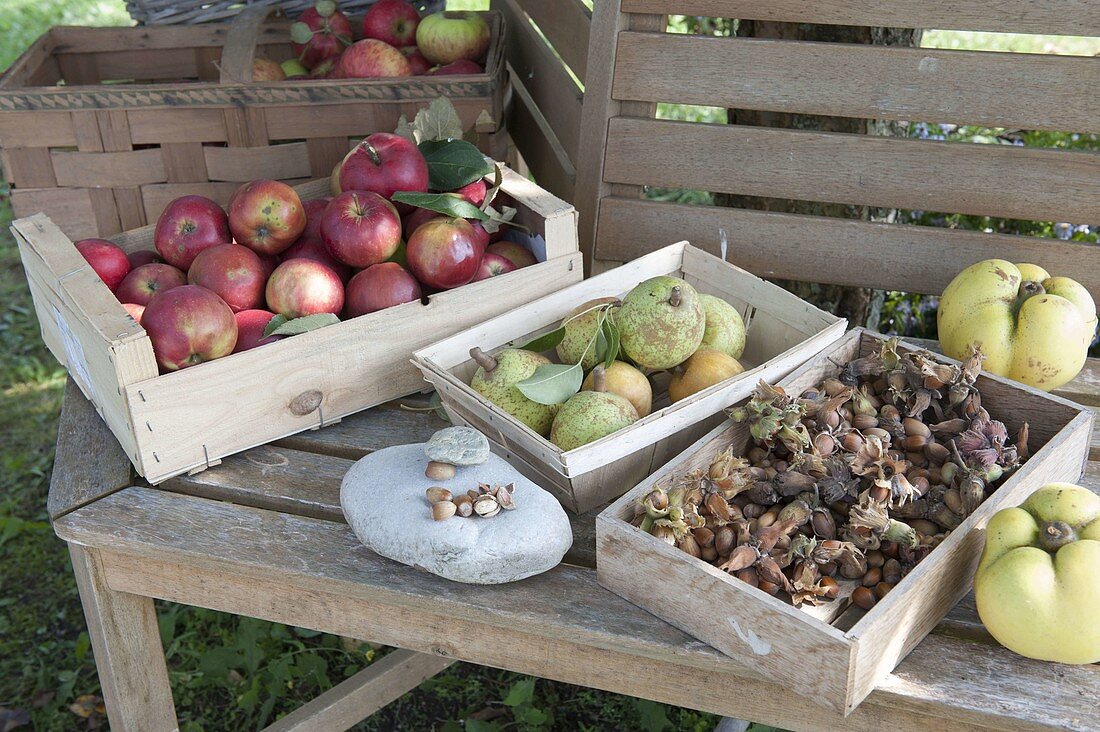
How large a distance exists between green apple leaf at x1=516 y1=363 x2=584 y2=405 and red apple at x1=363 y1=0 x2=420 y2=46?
4.52 feet

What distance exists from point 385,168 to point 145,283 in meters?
0.45

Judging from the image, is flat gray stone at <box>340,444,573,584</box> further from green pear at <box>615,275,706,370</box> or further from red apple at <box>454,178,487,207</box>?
red apple at <box>454,178,487,207</box>

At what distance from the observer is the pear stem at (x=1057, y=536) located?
1150mm

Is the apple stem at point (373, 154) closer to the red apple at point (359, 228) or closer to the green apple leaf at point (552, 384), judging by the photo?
the red apple at point (359, 228)

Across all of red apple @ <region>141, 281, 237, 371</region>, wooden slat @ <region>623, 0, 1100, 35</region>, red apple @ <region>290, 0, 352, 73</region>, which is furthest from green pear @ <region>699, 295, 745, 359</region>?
red apple @ <region>290, 0, 352, 73</region>

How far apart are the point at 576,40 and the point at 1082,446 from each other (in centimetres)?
141

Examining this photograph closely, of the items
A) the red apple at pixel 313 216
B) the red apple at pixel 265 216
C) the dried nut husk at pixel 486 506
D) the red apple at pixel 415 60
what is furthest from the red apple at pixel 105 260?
the red apple at pixel 415 60

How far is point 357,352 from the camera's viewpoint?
1.60 m

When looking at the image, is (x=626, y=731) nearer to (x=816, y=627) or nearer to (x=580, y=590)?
→ (x=580, y=590)

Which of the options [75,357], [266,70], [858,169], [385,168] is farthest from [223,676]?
[858,169]

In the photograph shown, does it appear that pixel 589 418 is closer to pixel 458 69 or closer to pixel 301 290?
pixel 301 290

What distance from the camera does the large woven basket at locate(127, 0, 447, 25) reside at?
8.64ft

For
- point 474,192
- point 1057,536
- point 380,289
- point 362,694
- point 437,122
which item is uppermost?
point 437,122

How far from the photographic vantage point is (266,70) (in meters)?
2.44
